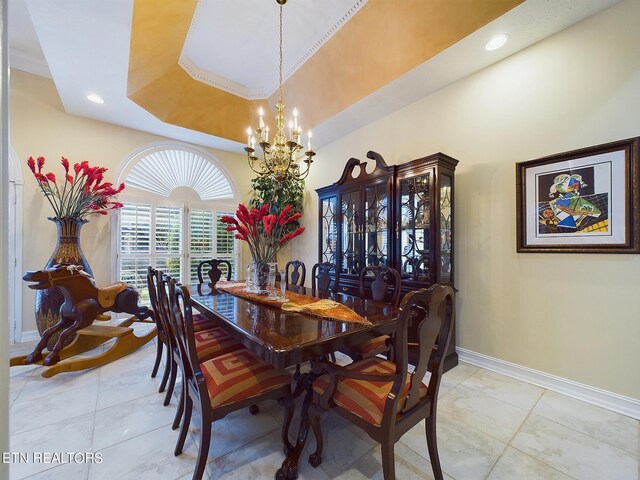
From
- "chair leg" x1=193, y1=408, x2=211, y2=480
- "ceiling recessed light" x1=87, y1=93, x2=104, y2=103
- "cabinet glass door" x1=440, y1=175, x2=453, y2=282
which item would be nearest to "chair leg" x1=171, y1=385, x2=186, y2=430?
"chair leg" x1=193, y1=408, x2=211, y2=480

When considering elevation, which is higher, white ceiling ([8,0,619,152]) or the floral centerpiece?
white ceiling ([8,0,619,152])

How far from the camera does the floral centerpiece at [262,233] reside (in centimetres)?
189

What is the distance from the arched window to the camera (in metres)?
3.83

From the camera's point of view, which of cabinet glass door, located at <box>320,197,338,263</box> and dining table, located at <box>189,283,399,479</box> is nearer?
dining table, located at <box>189,283,399,479</box>

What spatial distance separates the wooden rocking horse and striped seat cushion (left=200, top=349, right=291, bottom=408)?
186 cm

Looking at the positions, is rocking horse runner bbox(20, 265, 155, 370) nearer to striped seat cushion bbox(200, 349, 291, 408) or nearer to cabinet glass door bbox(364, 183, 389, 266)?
striped seat cushion bbox(200, 349, 291, 408)

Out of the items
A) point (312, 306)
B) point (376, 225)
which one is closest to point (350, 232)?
point (376, 225)

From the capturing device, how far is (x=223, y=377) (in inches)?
54.0

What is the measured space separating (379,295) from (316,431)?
127 centimetres

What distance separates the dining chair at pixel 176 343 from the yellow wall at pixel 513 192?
232 centimetres

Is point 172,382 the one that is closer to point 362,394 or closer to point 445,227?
point 362,394

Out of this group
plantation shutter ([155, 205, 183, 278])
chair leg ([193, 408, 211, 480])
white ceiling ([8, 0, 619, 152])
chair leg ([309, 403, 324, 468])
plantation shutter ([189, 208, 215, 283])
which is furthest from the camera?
plantation shutter ([189, 208, 215, 283])

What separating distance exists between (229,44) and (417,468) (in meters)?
4.22

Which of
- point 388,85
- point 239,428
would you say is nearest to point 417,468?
point 239,428
